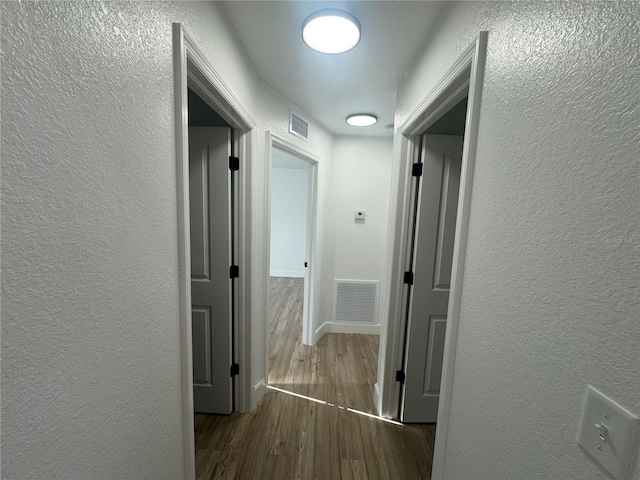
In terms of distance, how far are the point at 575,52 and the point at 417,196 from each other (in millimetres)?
1254

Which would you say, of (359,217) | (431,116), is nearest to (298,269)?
(359,217)

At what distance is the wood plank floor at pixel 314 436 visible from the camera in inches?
61.2

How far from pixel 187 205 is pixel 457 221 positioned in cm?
98

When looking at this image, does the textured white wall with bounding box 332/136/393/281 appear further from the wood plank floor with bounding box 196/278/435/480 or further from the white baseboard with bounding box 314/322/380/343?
the wood plank floor with bounding box 196/278/435/480

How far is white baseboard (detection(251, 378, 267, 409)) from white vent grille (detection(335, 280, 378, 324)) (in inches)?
54.5

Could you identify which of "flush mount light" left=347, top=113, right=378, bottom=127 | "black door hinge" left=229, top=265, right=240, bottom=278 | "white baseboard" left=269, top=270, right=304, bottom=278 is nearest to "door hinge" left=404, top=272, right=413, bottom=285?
"black door hinge" left=229, top=265, right=240, bottom=278

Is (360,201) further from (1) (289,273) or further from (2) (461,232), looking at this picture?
(1) (289,273)

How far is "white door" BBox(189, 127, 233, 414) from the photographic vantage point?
5.67ft

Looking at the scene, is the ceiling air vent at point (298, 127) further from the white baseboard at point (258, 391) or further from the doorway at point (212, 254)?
the white baseboard at point (258, 391)

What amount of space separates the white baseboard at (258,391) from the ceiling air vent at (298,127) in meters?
2.05

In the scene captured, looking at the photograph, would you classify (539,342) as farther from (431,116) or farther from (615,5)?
(431,116)

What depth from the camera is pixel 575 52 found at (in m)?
0.53

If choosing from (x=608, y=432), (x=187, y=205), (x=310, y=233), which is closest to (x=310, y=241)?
(x=310, y=233)

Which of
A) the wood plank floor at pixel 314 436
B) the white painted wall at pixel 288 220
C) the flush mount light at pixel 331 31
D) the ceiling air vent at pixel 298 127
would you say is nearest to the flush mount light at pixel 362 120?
the ceiling air vent at pixel 298 127
